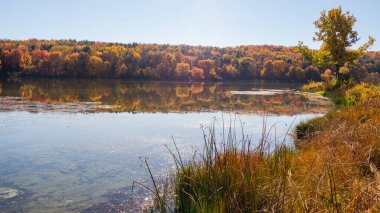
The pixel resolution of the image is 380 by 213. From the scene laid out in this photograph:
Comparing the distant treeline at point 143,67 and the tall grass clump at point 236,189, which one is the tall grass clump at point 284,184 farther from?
the distant treeline at point 143,67

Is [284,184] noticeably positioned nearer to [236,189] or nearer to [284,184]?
[284,184]

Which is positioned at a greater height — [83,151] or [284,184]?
[284,184]

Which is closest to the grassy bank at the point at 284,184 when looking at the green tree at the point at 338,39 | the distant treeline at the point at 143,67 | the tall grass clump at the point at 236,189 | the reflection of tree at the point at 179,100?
the tall grass clump at the point at 236,189

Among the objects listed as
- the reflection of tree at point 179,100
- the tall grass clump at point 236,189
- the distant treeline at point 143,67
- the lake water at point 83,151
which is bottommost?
the lake water at point 83,151

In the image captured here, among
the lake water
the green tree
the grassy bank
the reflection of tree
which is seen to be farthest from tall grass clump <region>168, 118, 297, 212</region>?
the green tree

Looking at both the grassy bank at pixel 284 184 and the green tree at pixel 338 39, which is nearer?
the grassy bank at pixel 284 184

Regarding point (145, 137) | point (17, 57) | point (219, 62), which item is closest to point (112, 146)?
point (145, 137)

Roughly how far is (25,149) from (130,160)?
144 inches

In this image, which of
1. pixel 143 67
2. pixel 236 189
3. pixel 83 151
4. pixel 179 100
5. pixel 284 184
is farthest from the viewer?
pixel 143 67

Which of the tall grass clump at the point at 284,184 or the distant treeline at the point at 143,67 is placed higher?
the distant treeline at the point at 143,67

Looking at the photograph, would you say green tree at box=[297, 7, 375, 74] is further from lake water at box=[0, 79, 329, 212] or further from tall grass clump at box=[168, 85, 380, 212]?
tall grass clump at box=[168, 85, 380, 212]

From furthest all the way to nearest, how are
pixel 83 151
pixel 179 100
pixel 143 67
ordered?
pixel 143 67 → pixel 179 100 → pixel 83 151

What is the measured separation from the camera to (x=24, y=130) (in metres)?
13.5

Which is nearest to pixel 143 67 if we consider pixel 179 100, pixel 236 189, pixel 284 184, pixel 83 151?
pixel 179 100
